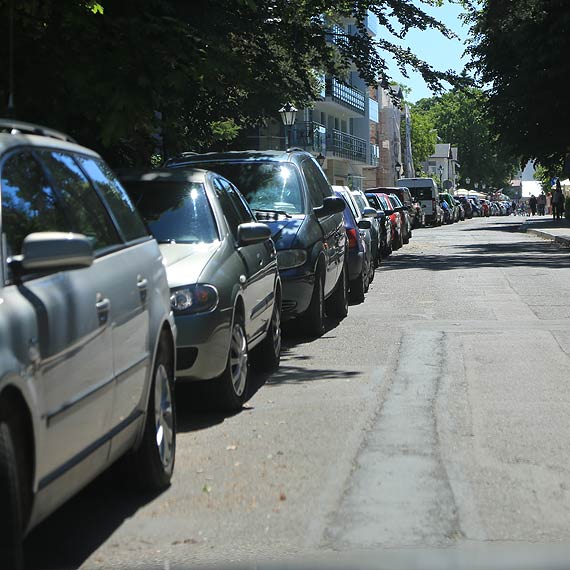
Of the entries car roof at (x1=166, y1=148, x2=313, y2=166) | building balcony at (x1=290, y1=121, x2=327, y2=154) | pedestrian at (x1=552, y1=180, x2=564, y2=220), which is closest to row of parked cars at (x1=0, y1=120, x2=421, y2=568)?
car roof at (x1=166, y1=148, x2=313, y2=166)

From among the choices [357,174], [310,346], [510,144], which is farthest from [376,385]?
[357,174]

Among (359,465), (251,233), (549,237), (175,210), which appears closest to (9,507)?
(359,465)

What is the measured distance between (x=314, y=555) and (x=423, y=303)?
11220mm

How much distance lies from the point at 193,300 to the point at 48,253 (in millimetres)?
3556

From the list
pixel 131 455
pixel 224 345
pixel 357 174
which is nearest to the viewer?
pixel 131 455

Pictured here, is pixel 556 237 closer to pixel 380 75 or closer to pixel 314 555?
pixel 380 75

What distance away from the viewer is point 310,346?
1170 centimetres

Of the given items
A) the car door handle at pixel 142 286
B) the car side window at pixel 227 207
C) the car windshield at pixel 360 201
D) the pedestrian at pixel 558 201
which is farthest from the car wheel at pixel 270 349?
the pedestrian at pixel 558 201

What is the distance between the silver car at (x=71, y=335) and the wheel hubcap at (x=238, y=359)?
181 centimetres

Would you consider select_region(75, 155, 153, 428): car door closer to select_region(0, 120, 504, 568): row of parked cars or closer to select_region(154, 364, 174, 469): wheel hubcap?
select_region(0, 120, 504, 568): row of parked cars

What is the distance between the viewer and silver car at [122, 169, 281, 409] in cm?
760

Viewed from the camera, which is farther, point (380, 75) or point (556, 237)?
point (556, 237)

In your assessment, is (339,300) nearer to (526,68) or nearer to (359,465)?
(359,465)

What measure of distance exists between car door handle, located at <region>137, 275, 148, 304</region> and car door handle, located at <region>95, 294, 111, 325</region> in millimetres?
601
